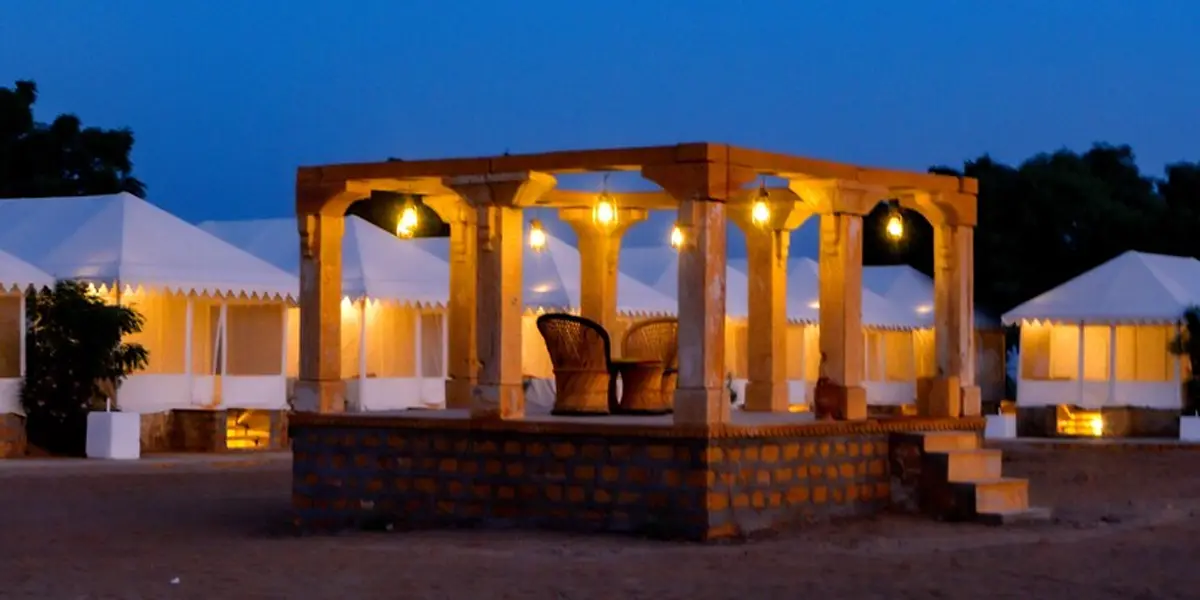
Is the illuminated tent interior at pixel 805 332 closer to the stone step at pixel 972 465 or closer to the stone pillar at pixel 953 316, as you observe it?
the stone pillar at pixel 953 316

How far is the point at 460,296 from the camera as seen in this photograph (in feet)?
53.1

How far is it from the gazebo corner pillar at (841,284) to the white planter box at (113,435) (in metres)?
10.4

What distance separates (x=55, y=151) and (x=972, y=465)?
31347mm

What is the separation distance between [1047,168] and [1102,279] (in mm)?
8873

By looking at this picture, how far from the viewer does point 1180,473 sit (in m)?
20.6

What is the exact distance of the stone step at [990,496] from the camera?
13820 millimetres

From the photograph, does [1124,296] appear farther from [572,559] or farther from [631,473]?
[572,559]

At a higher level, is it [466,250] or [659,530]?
[466,250]

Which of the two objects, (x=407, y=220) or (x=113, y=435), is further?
(x=113, y=435)

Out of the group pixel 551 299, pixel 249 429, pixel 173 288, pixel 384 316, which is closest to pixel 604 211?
Result: pixel 173 288

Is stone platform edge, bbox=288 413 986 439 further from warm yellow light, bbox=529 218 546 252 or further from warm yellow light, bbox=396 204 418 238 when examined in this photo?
warm yellow light, bbox=529 218 546 252

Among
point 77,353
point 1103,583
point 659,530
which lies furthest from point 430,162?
point 77,353

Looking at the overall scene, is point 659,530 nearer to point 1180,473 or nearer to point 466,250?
point 466,250

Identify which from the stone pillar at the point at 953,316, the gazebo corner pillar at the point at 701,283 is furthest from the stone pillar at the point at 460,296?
the stone pillar at the point at 953,316
